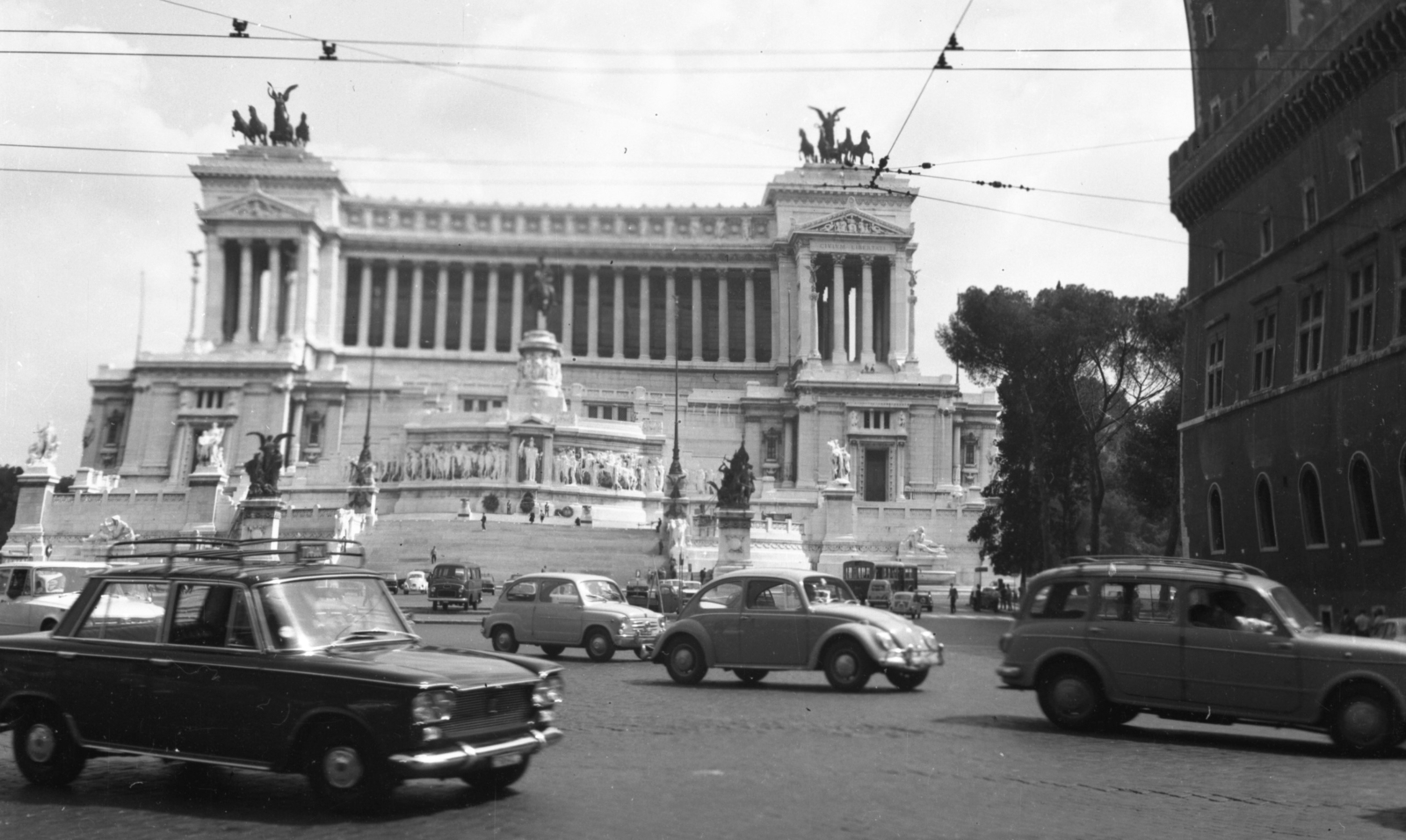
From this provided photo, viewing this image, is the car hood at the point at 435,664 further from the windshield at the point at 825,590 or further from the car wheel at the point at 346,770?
the windshield at the point at 825,590

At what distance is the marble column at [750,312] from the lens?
88062 mm

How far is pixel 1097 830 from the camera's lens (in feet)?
26.8

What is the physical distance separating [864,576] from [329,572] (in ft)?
129

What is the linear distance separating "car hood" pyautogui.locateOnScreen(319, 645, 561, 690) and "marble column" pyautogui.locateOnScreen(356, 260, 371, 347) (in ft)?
267

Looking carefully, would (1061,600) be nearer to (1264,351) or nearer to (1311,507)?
(1311,507)

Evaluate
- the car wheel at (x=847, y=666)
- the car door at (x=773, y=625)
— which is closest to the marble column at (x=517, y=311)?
the car door at (x=773, y=625)

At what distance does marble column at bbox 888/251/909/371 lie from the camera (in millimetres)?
83500

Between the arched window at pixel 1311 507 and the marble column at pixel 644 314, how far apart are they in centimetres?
6072

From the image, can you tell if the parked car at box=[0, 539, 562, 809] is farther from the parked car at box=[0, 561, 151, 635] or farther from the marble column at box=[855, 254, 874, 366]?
the marble column at box=[855, 254, 874, 366]

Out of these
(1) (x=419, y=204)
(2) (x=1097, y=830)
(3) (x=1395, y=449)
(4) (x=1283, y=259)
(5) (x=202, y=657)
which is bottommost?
(2) (x=1097, y=830)

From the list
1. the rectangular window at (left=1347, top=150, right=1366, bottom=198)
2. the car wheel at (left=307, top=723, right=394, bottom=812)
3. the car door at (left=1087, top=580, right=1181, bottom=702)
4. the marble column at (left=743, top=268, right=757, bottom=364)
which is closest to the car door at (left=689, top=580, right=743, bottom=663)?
the car door at (left=1087, top=580, right=1181, bottom=702)

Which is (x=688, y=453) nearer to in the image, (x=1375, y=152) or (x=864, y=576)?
(x=864, y=576)

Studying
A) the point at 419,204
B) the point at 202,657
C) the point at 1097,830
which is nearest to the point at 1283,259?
the point at 1097,830

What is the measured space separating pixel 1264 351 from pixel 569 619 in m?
21.5
